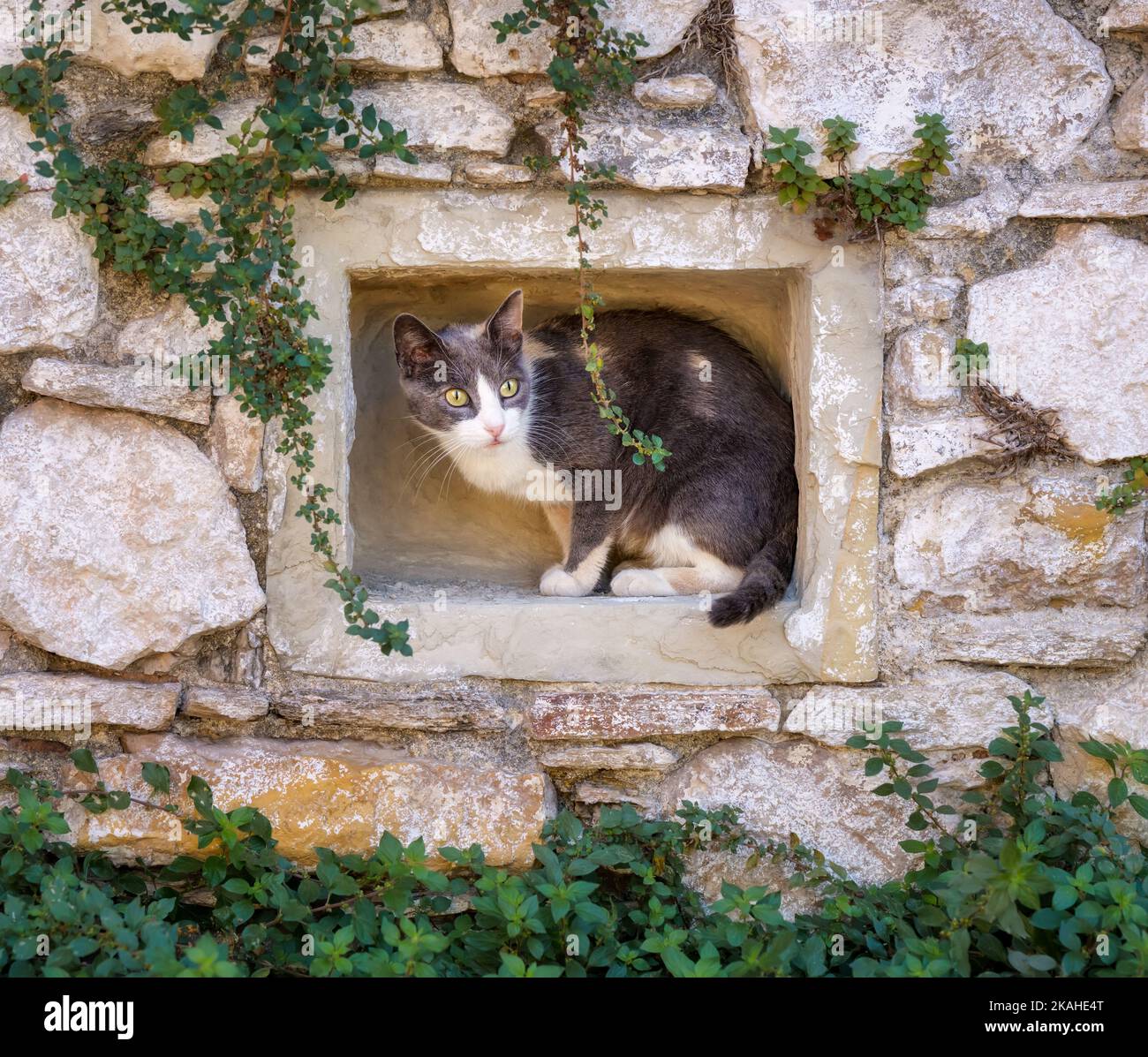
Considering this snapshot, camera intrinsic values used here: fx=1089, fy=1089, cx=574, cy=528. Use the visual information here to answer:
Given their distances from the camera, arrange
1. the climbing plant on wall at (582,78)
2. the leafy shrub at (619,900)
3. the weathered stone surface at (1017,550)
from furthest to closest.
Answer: the weathered stone surface at (1017,550), the climbing plant on wall at (582,78), the leafy shrub at (619,900)

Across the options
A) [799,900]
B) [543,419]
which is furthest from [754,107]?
[799,900]

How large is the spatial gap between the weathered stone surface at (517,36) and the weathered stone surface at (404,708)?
4.73ft

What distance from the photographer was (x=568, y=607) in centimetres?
265

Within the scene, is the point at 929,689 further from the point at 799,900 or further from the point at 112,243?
the point at 112,243

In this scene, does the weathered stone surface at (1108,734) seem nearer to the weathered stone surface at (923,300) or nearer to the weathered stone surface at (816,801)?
the weathered stone surface at (816,801)

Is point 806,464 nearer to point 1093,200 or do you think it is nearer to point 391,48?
point 1093,200

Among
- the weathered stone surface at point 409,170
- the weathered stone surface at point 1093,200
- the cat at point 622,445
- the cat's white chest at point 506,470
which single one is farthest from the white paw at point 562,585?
the weathered stone surface at point 1093,200

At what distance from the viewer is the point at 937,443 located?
8.38 ft

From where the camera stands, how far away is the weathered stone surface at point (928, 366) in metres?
2.54

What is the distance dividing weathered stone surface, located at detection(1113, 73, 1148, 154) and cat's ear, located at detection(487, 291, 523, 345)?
4.94 ft

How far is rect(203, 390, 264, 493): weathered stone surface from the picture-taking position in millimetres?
2518

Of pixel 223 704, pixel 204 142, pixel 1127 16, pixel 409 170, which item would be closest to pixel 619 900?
pixel 223 704

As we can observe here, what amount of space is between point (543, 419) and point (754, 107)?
3.64 feet

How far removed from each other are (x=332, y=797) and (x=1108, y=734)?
6.00 ft
